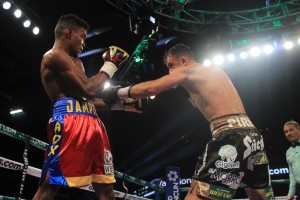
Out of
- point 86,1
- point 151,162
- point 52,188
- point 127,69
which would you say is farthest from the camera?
point 151,162

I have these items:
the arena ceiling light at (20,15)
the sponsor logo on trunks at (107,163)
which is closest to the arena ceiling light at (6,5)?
the arena ceiling light at (20,15)

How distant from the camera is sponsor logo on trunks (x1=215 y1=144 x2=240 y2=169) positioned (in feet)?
5.63

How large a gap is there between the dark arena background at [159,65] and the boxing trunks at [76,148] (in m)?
0.55

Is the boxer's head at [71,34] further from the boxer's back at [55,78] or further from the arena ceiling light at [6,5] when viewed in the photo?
the arena ceiling light at [6,5]

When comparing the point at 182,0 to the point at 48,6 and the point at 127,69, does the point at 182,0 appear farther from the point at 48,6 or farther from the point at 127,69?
the point at 48,6

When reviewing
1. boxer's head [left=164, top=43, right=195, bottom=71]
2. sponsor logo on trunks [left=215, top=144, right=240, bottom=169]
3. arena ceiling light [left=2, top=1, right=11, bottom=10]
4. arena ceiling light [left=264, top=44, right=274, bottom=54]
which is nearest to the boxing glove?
boxer's head [left=164, top=43, right=195, bottom=71]

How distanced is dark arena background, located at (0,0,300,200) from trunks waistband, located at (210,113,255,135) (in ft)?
4.39

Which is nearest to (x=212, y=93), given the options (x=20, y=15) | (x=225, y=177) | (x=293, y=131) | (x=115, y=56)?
(x=225, y=177)

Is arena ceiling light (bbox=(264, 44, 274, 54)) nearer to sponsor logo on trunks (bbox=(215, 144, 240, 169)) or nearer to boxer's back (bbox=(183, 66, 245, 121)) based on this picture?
boxer's back (bbox=(183, 66, 245, 121))

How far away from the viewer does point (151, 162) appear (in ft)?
38.3

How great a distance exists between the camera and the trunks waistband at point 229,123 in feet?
6.13

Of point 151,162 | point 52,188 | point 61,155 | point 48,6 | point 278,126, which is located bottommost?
point 52,188

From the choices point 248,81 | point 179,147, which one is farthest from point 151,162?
point 248,81

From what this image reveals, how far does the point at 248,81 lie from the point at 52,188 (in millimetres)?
9188
